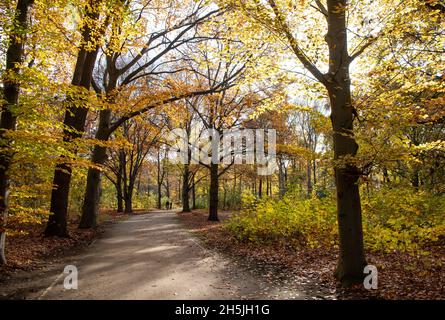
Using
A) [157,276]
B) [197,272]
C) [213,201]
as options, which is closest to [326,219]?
[197,272]

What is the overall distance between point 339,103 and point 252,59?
2670 millimetres

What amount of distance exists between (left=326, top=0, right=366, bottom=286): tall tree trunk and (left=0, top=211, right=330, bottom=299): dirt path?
1339 millimetres

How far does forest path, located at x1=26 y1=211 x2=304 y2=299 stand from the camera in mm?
5938

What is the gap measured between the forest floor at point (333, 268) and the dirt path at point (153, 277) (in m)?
0.63

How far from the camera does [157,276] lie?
7.08 m

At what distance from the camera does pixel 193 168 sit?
32.3m

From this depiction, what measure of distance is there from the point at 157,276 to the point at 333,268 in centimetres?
421

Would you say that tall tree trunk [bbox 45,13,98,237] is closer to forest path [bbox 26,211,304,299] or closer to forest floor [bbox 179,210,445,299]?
forest path [bbox 26,211,304,299]

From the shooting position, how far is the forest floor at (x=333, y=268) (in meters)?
5.86

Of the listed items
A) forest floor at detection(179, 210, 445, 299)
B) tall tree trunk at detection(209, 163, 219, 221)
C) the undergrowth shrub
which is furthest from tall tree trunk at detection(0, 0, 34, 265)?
tall tree trunk at detection(209, 163, 219, 221)

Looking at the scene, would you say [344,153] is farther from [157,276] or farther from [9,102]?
[9,102]
